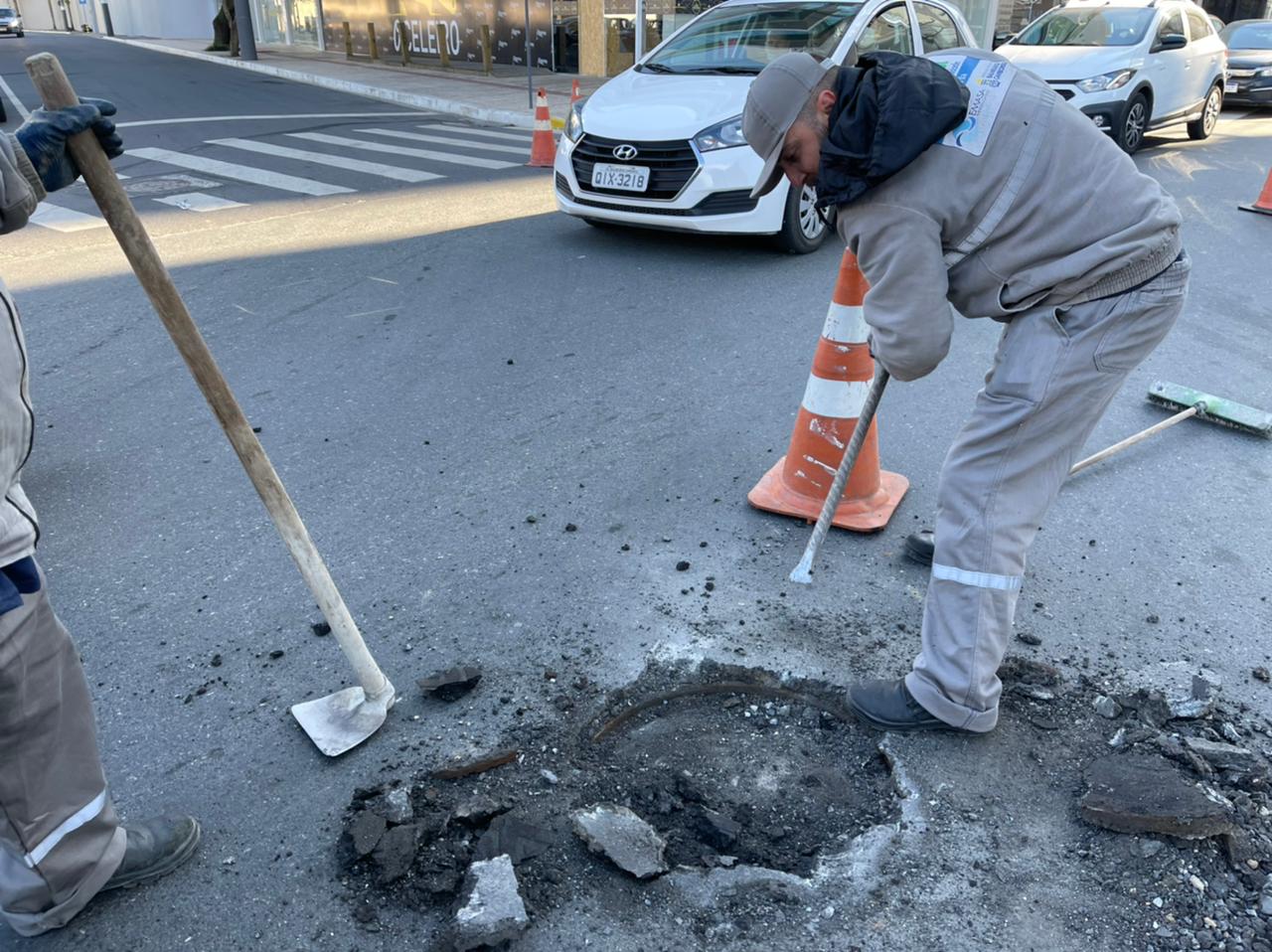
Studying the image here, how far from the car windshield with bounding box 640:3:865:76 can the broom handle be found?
157 inches

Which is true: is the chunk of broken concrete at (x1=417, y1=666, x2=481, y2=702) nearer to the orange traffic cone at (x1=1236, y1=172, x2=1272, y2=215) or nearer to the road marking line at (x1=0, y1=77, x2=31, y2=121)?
the orange traffic cone at (x1=1236, y1=172, x2=1272, y2=215)

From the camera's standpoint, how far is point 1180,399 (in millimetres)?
4891

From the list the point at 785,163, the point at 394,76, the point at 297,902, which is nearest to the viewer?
the point at 297,902

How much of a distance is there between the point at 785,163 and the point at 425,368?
3.22m

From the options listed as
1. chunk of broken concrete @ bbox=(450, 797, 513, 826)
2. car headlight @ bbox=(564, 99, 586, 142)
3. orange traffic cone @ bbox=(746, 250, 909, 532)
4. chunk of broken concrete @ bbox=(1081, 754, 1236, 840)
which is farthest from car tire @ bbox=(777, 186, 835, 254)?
chunk of broken concrete @ bbox=(450, 797, 513, 826)

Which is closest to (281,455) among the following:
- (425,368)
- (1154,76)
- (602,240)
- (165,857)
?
(425,368)

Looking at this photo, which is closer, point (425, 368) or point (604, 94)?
point (425, 368)

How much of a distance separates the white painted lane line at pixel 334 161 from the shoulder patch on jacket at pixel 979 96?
342 inches

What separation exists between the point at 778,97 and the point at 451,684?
190 centimetres

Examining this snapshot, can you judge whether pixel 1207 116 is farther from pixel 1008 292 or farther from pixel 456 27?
pixel 456 27

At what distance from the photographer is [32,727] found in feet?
6.65

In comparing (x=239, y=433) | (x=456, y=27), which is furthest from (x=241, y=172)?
(x=456, y=27)

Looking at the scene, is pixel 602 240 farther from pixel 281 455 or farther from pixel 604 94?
pixel 281 455

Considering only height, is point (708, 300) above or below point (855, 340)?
below
